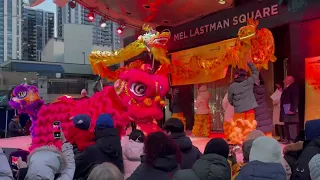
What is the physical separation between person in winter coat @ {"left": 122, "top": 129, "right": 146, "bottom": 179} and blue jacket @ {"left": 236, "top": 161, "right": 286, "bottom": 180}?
4.13 feet

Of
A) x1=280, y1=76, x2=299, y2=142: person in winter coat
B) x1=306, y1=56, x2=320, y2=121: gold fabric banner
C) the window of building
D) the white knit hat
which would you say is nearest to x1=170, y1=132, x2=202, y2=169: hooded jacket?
the white knit hat

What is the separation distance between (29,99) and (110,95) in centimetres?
171

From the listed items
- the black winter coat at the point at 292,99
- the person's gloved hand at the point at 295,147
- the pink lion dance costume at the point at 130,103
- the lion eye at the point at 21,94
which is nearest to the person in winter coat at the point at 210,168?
the person's gloved hand at the point at 295,147

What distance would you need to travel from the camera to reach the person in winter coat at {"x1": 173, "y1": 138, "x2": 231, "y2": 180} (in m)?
2.32

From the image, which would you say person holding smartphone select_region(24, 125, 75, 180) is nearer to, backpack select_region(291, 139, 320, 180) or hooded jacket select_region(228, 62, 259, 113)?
backpack select_region(291, 139, 320, 180)

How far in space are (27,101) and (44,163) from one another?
17.0 ft

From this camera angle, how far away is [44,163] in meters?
2.46

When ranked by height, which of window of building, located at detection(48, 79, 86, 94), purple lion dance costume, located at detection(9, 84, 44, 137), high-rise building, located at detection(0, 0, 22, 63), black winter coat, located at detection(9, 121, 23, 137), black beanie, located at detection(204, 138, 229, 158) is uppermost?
high-rise building, located at detection(0, 0, 22, 63)

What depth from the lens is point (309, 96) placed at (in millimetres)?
7285

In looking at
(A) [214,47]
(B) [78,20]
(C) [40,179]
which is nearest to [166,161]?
(C) [40,179]

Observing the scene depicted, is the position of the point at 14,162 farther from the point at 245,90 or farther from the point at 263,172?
the point at 245,90

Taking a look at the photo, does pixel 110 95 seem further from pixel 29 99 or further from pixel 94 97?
pixel 29 99

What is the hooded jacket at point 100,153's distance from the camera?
3.21 m

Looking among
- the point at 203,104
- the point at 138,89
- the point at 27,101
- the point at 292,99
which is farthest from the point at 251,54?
the point at 27,101
